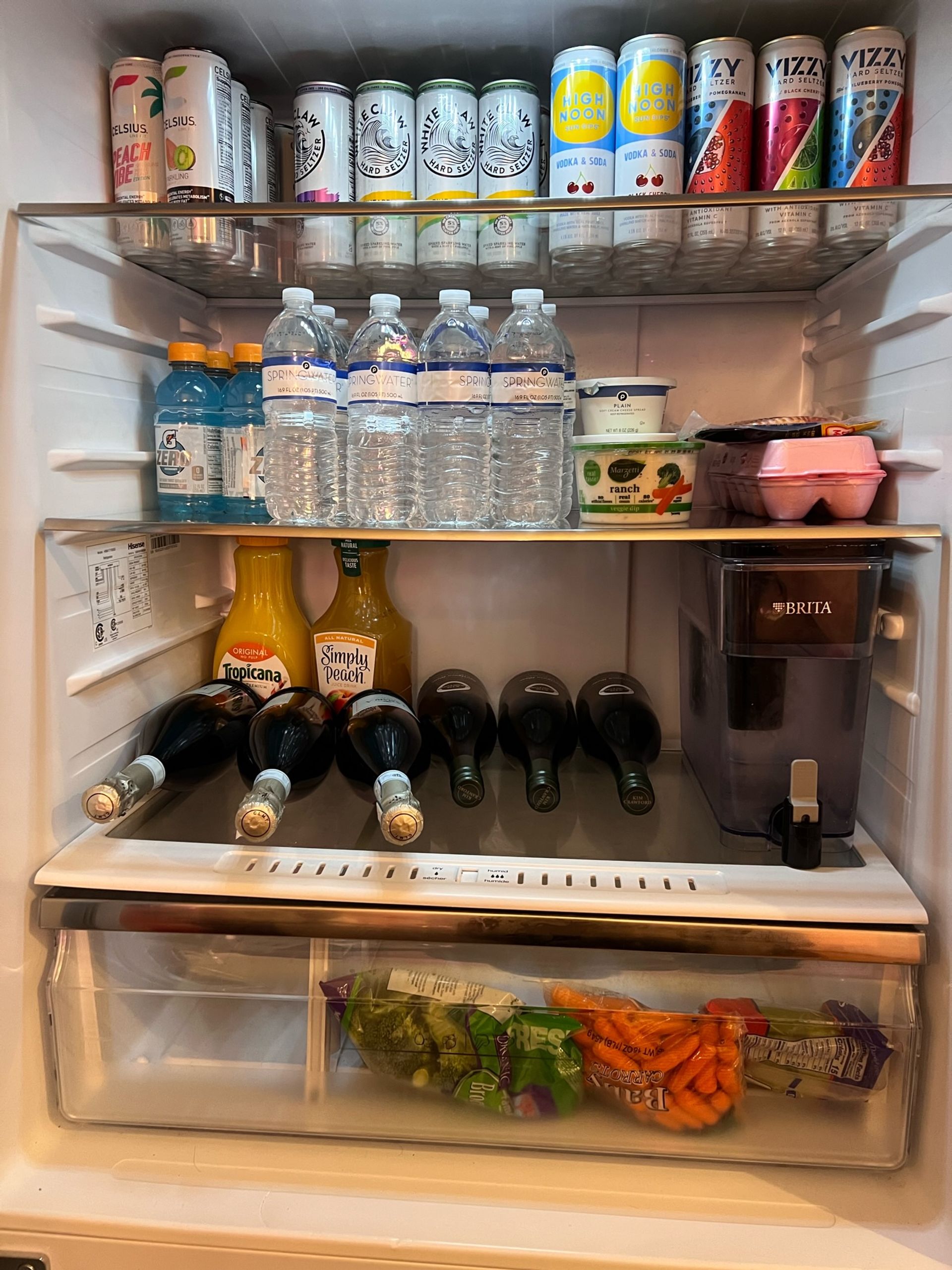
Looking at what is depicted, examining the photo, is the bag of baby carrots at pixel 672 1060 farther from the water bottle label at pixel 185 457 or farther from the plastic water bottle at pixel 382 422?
the water bottle label at pixel 185 457

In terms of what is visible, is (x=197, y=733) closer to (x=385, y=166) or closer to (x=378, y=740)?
(x=378, y=740)

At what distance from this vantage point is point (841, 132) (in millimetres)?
1003

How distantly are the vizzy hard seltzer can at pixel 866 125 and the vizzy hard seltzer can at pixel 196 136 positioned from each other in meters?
0.74

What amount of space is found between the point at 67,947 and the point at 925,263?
125cm

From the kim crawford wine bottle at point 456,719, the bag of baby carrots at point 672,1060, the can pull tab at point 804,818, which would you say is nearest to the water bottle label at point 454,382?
the kim crawford wine bottle at point 456,719

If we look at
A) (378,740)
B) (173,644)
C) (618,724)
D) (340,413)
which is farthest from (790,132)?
(173,644)

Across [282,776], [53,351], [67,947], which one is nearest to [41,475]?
[53,351]

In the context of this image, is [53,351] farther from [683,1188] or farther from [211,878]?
[683,1188]

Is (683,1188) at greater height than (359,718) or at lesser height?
lesser

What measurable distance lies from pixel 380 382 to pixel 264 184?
0.39 metres

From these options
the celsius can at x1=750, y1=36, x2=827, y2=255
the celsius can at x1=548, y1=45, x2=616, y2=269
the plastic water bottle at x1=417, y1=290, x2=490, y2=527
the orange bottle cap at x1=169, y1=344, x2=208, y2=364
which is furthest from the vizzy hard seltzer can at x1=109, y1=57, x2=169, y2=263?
the celsius can at x1=750, y1=36, x2=827, y2=255

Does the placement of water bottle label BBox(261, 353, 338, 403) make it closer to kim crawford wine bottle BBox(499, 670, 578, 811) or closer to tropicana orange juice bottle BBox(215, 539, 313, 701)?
tropicana orange juice bottle BBox(215, 539, 313, 701)

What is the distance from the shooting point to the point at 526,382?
998 millimetres

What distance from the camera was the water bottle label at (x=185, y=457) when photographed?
1138 millimetres
